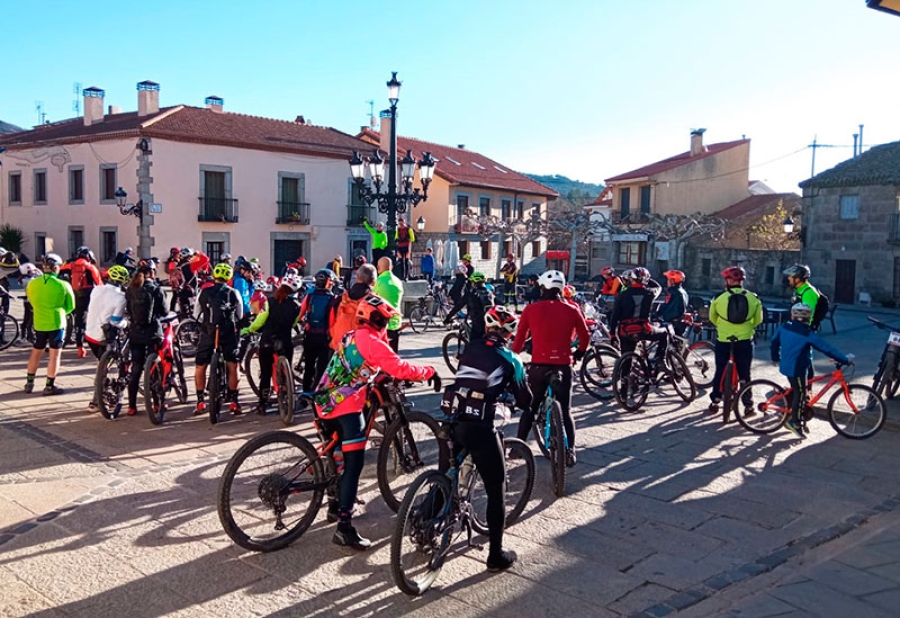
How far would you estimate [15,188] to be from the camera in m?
34.0

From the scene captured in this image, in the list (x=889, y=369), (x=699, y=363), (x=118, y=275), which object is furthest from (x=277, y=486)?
(x=889, y=369)

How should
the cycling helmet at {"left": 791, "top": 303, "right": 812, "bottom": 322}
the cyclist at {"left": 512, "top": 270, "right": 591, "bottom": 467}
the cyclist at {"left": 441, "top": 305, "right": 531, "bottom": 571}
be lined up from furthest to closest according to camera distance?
the cycling helmet at {"left": 791, "top": 303, "right": 812, "bottom": 322}, the cyclist at {"left": 512, "top": 270, "right": 591, "bottom": 467}, the cyclist at {"left": 441, "top": 305, "right": 531, "bottom": 571}

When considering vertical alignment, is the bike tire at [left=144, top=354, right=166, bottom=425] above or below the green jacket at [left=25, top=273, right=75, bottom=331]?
below

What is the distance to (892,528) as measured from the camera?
18.1 ft

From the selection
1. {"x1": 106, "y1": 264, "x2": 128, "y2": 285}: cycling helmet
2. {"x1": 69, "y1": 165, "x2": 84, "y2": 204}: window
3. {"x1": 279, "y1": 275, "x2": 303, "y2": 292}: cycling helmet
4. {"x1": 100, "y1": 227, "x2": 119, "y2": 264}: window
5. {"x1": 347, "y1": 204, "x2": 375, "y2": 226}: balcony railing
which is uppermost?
{"x1": 69, "y1": 165, "x2": 84, "y2": 204}: window

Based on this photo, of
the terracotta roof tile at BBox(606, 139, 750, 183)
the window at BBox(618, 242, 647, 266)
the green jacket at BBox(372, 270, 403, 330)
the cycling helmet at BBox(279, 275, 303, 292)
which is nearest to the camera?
the cycling helmet at BBox(279, 275, 303, 292)

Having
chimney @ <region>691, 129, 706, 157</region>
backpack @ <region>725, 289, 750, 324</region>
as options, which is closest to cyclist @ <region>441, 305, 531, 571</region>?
backpack @ <region>725, 289, 750, 324</region>

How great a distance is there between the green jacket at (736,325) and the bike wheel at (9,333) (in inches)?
414

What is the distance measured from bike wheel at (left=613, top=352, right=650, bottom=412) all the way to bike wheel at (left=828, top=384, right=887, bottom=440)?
200 centimetres

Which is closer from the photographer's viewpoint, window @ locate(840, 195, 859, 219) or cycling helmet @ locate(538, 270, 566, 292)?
cycling helmet @ locate(538, 270, 566, 292)

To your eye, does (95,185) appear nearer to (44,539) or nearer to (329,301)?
(329,301)

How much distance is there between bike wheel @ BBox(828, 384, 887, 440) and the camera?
790 cm

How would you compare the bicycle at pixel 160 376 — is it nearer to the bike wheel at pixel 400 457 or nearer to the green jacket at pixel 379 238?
the bike wheel at pixel 400 457

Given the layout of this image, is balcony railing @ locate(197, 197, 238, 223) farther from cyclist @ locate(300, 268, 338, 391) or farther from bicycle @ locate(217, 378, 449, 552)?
bicycle @ locate(217, 378, 449, 552)
